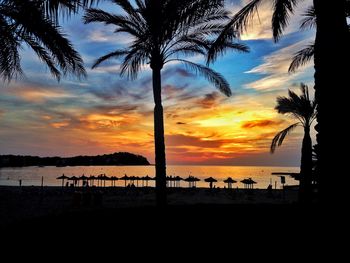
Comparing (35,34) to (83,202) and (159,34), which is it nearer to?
(159,34)

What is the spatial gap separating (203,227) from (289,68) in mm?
12078

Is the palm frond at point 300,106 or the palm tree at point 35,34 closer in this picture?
the palm tree at point 35,34

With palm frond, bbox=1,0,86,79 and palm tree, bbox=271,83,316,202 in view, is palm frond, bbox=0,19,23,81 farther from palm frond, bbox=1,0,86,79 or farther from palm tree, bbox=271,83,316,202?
palm tree, bbox=271,83,316,202

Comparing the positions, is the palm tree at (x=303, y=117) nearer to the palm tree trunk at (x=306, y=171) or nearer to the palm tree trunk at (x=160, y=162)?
the palm tree trunk at (x=306, y=171)

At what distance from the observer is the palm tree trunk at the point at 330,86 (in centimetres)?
559

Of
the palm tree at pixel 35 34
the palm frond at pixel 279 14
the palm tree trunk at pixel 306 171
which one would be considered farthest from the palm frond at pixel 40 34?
the palm tree trunk at pixel 306 171

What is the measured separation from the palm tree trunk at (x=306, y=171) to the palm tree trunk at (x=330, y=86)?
1114 cm

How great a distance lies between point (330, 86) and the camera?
5816 mm

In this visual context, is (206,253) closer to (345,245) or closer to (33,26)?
(345,245)

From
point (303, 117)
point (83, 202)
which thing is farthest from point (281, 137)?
point (83, 202)

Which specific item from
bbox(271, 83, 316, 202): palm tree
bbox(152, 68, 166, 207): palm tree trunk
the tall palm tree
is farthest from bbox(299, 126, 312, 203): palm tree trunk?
the tall palm tree

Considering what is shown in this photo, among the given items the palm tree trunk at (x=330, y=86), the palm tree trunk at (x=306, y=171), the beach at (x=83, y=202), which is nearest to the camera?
the palm tree trunk at (x=330, y=86)

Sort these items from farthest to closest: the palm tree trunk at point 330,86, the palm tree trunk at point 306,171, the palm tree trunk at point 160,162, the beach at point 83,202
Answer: the beach at point 83,202, the palm tree trunk at point 306,171, the palm tree trunk at point 160,162, the palm tree trunk at point 330,86

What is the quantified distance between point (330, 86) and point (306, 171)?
1278 centimetres
